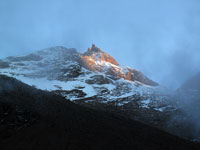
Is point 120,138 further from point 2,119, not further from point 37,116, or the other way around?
point 2,119

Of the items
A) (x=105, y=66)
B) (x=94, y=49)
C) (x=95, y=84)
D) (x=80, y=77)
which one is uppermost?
(x=94, y=49)

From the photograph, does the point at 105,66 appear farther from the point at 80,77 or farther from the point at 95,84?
the point at 95,84

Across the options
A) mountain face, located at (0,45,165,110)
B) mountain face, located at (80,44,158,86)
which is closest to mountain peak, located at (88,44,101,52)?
mountain face, located at (80,44,158,86)

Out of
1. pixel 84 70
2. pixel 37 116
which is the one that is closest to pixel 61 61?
pixel 84 70

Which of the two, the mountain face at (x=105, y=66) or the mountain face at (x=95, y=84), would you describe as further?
the mountain face at (x=105, y=66)

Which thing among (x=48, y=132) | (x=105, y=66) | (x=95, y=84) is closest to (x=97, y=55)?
(x=105, y=66)

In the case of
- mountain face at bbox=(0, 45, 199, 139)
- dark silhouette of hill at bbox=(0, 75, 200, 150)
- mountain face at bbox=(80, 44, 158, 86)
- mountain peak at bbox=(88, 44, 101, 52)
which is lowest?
dark silhouette of hill at bbox=(0, 75, 200, 150)

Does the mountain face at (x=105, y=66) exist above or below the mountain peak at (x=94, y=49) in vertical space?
below

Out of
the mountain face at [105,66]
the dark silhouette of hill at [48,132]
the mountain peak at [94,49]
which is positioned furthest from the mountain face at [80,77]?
the dark silhouette of hill at [48,132]

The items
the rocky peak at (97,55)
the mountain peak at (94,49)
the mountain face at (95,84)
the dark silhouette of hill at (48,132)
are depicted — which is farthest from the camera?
the mountain peak at (94,49)

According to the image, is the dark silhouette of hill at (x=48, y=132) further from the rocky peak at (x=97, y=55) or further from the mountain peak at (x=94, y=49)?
the mountain peak at (x=94, y=49)

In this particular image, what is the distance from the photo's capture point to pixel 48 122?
1524 centimetres

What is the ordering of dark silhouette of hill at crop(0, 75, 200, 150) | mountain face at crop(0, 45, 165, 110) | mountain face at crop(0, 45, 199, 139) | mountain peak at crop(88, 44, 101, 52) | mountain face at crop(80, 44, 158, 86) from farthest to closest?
mountain peak at crop(88, 44, 101, 52) < mountain face at crop(80, 44, 158, 86) < mountain face at crop(0, 45, 165, 110) < mountain face at crop(0, 45, 199, 139) < dark silhouette of hill at crop(0, 75, 200, 150)

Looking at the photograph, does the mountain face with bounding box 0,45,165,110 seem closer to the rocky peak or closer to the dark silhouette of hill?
the rocky peak
